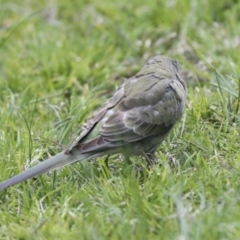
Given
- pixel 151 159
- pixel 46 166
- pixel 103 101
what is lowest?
pixel 103 101

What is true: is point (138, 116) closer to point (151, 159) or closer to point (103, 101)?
point (151, 159)

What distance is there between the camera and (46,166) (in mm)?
3984

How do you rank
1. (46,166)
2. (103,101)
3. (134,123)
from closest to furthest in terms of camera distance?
(46,166)
(134,123)
(103,101)

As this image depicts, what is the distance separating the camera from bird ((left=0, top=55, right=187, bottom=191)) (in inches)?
162

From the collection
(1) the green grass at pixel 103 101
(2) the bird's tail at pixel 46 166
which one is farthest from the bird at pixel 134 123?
(1) the green grass at pixel 103 101

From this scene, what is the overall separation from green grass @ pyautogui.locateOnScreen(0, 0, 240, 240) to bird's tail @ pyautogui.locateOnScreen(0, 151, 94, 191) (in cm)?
11

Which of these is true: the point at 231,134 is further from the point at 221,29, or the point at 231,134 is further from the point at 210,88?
the point at 221,29

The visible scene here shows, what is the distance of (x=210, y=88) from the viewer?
5.56 meters

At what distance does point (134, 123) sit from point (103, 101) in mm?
1380

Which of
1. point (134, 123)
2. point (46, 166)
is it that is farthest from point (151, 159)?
point (46, 166)

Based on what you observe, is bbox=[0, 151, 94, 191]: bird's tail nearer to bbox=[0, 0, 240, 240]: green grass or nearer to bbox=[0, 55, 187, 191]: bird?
bbox=[0, 55, 187, 191]: bird

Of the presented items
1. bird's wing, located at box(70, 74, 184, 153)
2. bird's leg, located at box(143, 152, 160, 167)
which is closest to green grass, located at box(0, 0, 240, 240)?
bird's leg, located at box(143, 152, 160, 167)

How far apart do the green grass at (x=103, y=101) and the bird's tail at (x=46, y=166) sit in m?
0.11

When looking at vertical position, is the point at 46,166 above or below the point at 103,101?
above
